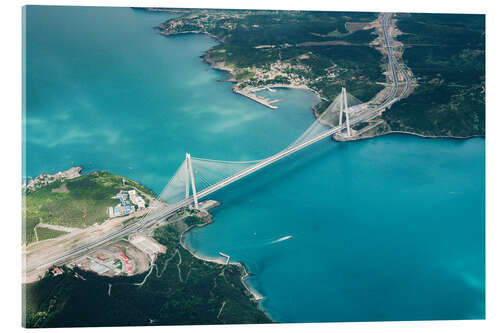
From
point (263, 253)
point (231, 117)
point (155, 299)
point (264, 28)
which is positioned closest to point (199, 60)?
point (264, 28)

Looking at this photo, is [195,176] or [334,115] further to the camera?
[334,115]

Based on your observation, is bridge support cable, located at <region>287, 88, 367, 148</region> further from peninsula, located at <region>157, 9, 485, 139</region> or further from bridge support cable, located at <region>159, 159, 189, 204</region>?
bridge support cable, located at <region>159, 159, 189, 204</region>

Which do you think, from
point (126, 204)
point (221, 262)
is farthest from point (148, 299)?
point (126, 204)

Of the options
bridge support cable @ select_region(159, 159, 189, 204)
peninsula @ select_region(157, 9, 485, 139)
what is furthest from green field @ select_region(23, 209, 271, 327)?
peninsula @ select_region(157, 9, 485, 139)

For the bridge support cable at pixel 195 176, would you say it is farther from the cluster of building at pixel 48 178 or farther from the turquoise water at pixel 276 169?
the cluster of building at pixel 48 178

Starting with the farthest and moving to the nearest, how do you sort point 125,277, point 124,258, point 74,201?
1. point 74,201
2. point 124,258
3. point 125,277

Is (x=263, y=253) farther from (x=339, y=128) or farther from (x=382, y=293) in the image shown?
(x=339, y=128)

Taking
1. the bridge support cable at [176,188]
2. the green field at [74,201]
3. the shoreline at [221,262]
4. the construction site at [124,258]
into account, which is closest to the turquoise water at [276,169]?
the shoreline at [221,262]

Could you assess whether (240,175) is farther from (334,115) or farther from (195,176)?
(334,115)
